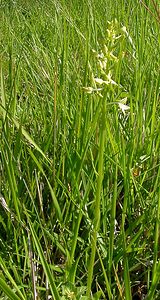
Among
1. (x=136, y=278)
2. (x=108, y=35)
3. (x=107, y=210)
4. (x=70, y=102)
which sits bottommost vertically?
(x=136, y=278)

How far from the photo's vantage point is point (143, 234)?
97 cm

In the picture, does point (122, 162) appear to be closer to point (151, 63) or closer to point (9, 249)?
point (9, 249)

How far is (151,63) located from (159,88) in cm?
14

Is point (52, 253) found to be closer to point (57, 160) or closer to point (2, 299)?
point (2, 299)

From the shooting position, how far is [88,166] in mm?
1087

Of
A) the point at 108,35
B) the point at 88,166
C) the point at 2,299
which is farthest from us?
the point at 88,166

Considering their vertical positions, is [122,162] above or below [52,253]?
above

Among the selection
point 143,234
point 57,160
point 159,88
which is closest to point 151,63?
point 159,88

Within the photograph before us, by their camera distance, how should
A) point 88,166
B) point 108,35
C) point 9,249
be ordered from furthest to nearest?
point 88,166 → point 9,249 → point 108,35

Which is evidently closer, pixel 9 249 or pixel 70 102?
pixel 9 249

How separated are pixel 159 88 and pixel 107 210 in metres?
0.59

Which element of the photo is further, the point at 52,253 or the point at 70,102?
the point at 70,102

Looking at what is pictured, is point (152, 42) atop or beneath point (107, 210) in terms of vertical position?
atop

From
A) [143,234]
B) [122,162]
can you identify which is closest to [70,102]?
[122,162]
